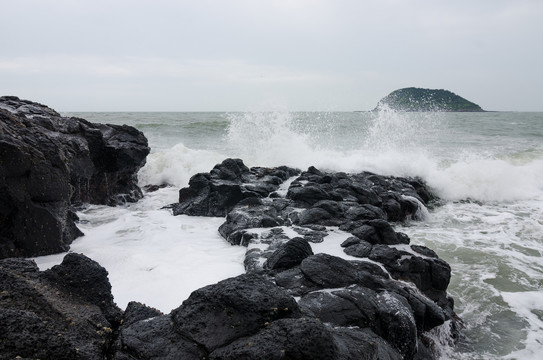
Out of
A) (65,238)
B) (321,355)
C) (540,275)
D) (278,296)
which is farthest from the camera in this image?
(540,275)

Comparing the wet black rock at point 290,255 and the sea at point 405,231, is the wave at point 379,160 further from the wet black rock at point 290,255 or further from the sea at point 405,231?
the wet black rock at point 290,255

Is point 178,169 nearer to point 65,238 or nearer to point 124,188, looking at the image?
point 124,188

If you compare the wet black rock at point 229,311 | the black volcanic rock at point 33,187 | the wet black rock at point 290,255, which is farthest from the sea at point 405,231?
the wet black rock at point 229,311

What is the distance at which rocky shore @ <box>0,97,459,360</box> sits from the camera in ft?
8.01

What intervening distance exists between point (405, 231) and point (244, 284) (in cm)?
617

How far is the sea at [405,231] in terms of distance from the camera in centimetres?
474

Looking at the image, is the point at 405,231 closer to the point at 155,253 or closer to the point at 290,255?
the point at 290,255

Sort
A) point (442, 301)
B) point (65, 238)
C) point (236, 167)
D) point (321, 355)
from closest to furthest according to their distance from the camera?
point (321, 355) → point (442, 301) → point (65, 238) → point (236, 167)

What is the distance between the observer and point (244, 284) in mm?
2820

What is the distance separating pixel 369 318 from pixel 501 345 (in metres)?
2.24

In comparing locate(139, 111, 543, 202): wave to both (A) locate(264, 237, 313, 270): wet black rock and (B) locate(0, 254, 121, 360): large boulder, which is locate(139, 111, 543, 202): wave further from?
(B) locate(0, 254, 121, 360): large boulder

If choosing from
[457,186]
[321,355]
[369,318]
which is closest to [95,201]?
[369,318]

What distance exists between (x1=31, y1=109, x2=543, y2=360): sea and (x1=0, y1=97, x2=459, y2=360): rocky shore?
43cm

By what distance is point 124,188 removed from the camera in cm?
986
